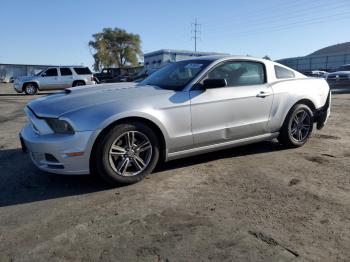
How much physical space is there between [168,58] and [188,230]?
27.6 meters

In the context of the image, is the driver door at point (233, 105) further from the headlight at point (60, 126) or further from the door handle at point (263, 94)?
the headlight at point (60, 126)

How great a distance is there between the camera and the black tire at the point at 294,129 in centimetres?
566

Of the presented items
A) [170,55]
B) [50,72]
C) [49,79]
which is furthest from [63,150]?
[170,55]

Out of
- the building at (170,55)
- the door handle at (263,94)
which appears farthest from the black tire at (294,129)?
the building at (170,55)

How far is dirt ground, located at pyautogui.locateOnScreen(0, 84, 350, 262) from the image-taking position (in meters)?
2.81

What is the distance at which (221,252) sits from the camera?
2.77 meters

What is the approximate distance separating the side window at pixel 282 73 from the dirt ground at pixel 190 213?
1298 mm

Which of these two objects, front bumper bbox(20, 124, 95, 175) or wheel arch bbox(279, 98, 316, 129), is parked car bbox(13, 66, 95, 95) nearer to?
wheel arch bbox(279, 98, 316, 129)

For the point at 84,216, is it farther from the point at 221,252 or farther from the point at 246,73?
the point at 246,73

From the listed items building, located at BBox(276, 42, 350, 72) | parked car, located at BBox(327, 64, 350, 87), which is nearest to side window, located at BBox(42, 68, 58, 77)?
parked car, located at BBox(327, 64, 350, 87)

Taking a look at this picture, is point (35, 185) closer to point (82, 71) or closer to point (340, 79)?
point (82, 71)

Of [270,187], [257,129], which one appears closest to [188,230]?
[270,187]

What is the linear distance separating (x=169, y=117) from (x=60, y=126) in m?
1.25

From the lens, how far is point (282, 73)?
575 centimetres
